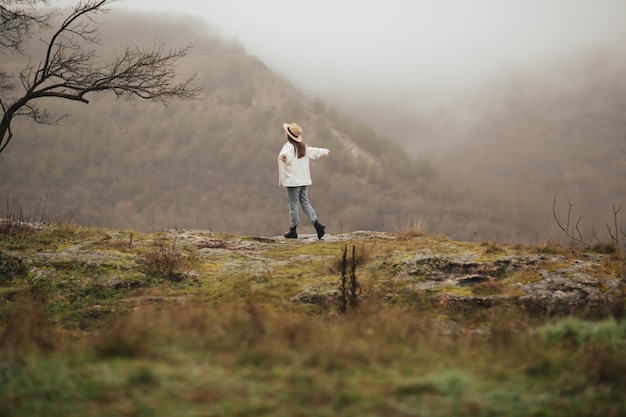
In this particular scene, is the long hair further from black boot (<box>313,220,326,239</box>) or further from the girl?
black boot (<box>313,220,326,239</box>)

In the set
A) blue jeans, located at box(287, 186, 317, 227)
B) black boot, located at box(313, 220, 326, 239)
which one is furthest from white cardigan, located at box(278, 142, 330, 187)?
black boot, located at box(313, 220, 326, 239)

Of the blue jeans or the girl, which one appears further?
the blue jeans

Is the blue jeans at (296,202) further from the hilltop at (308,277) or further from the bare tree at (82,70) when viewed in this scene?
the bare tree at (82,70)

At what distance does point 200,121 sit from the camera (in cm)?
12900

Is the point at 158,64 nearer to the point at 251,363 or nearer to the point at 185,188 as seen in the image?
the point at 251,363

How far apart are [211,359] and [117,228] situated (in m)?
10.4

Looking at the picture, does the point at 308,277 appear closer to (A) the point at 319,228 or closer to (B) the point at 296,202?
(A) the point at 319,228

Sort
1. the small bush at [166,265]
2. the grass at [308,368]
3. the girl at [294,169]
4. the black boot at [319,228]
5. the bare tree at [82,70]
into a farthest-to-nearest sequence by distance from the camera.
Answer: the black boot at [319,228] < the girl at [294,169] < the bare tree at [82,70] < the small bush at [166,265] < the grass at [308,368]

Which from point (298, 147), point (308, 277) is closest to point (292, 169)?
point (298, 147)

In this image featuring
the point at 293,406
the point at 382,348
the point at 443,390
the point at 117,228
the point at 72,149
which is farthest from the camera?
the point at 72,149

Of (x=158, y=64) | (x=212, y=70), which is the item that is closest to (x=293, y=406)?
(x=158, y=64)

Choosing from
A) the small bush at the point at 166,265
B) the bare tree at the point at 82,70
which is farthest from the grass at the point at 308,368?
the bare tree at the point at 82,70

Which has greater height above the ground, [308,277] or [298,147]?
[298,147]

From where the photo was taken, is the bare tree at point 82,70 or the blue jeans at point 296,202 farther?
the blue jeans at point 296,202
